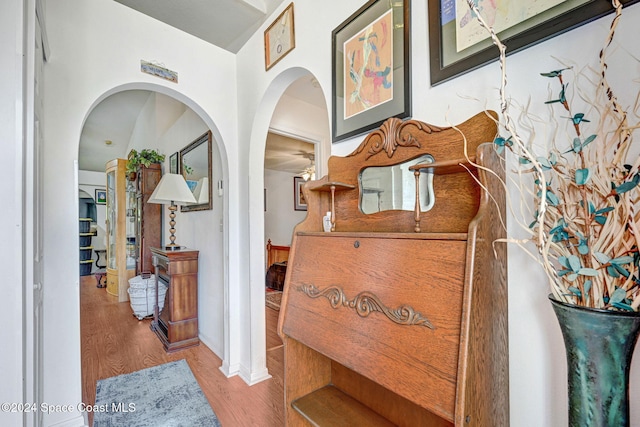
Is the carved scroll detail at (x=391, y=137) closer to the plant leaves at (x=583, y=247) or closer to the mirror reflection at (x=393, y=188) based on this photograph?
the mirror reflection at (x=393, y=188)

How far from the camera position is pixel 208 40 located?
277 cm

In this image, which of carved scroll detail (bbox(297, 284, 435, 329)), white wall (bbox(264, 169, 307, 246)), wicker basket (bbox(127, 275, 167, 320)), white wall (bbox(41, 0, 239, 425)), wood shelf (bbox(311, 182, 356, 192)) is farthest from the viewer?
white wall (bbox(264, 169, 307, 246))

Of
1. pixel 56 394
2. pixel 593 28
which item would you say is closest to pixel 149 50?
pixel 56 394

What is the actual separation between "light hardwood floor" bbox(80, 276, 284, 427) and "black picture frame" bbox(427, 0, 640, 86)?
2.10 meters

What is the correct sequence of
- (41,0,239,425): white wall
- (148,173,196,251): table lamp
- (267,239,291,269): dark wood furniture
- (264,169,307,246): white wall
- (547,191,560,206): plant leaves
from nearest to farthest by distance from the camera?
(547,191,560,206): plant leaves
(41,0,239,425): white wall
(148,173,196,251): table lamp
(267,239,291,269): dark wood furniture
(264,169,307,246): white wall

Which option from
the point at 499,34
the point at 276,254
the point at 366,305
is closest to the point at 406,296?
the point at 366,305

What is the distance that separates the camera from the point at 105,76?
184 cm

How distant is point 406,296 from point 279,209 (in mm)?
5933

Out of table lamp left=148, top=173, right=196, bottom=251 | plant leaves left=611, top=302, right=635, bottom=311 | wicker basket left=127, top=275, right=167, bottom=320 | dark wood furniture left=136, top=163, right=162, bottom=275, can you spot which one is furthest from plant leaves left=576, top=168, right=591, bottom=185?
dark wood furniture left=136, top=163, right=162, bottom=275

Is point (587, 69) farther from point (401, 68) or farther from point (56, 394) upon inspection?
point (56, 394)

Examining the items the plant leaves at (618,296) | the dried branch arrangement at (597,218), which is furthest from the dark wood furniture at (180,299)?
the plant leaves at (618,296)

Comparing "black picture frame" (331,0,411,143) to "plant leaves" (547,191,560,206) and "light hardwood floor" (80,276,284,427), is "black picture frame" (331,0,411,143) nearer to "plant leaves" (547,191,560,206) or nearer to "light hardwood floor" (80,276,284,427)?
"plant leaves" (547,191,560,206)

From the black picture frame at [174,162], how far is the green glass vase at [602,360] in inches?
154

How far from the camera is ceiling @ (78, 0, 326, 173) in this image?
7.50 feet
